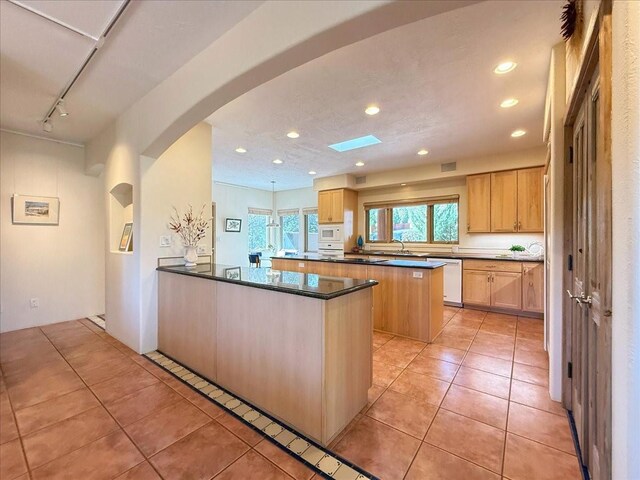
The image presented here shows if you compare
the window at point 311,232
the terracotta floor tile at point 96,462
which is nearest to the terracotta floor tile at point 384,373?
the terracotta floor tile at point 96,462

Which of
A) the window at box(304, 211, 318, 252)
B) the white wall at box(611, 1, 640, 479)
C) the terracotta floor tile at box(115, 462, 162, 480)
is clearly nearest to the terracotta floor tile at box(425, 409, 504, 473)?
the white wall at box(611, 1, 640, 479)

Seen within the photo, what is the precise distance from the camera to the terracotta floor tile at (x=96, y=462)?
1442 mm

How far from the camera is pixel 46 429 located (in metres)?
1.79

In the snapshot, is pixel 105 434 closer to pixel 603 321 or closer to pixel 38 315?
pixel 603 321

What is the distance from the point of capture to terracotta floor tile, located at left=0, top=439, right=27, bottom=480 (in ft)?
4.74

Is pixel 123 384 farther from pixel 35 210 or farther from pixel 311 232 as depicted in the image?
pixel 311 232

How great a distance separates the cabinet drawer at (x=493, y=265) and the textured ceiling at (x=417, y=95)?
1.88m

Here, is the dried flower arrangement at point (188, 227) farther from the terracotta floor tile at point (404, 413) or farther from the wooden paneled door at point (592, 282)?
the wooden paneled door at point (592, 282)

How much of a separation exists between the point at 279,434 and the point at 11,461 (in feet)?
4.93

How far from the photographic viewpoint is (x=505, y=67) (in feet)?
7.43

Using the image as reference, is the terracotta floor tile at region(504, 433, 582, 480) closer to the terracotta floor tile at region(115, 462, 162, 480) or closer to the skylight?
the terracotta floor tile at region(115, 462, 162, 480)

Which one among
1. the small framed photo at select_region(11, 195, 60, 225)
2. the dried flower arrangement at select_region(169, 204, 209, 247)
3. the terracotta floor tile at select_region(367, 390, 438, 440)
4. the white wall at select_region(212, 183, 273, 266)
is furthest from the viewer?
the white wall at select_region(212, 183, 273, 266)

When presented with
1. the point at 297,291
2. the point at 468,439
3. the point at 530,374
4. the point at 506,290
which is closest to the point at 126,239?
the point at 297,291

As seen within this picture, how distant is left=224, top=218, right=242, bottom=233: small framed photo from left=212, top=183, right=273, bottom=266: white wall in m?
0.09
